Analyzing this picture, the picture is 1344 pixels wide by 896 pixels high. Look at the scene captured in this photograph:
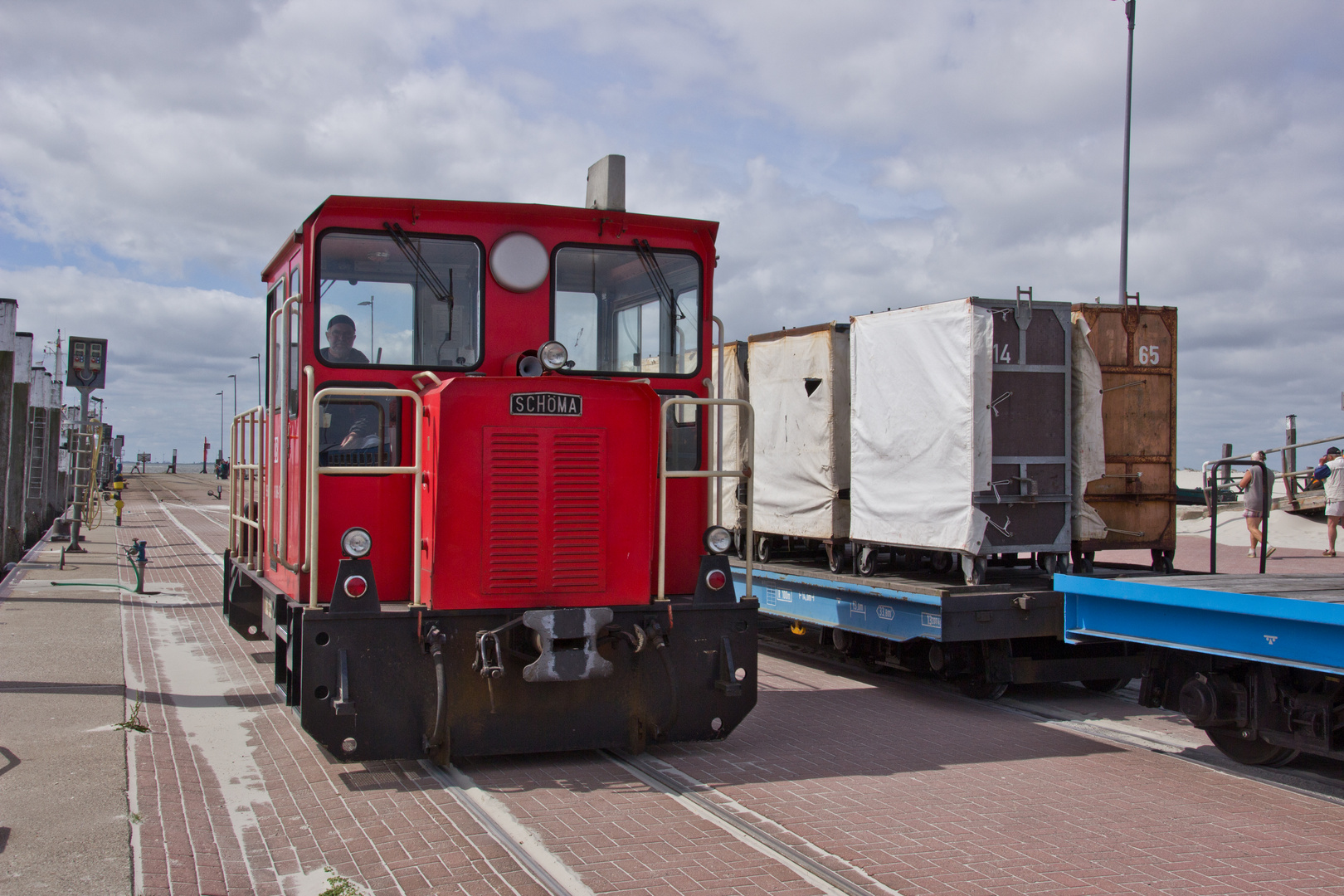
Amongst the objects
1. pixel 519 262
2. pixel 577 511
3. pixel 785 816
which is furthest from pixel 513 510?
pixel 785 816

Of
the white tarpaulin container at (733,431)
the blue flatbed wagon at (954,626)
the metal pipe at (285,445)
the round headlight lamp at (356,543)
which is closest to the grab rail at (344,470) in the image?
the round headlight lamp at (356,543)

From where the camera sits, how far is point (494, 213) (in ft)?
21.4

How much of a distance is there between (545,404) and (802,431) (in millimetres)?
4303

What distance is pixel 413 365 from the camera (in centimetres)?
639

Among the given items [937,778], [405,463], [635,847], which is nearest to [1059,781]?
[937,778]

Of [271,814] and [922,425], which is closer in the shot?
[271,814]

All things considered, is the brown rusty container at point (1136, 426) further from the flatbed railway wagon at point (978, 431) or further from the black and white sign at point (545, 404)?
the black and white sign at point (545, 404)

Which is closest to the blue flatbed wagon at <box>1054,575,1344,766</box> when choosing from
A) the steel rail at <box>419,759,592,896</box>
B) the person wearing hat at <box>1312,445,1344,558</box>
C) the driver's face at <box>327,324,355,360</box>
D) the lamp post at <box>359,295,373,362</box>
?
the steel rail at <box>419,759,592,896</box>

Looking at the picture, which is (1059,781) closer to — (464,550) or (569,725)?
(569,725)

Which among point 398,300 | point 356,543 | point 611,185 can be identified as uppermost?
point 611,185

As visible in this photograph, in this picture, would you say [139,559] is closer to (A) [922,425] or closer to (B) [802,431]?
(B) [802,431]

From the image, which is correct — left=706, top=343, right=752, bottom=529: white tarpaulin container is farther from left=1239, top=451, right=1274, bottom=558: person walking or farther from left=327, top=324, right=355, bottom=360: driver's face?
left=327, top=324, right=355, bottom=360: driver's face

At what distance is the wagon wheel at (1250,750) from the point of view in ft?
19.8

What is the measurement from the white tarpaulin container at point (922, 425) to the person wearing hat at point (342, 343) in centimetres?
426
